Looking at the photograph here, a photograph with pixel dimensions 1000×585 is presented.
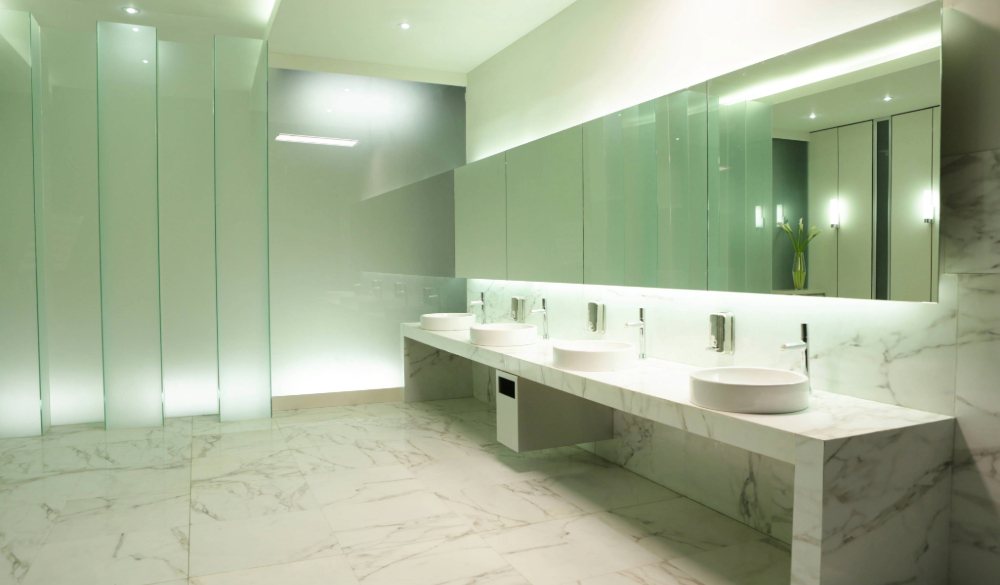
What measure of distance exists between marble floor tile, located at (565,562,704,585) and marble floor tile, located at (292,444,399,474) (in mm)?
1563

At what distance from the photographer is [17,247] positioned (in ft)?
13.4

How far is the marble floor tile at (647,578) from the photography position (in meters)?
2.21

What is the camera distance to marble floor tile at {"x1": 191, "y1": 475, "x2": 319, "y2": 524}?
2.84m

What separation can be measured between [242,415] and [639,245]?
9.66 feet

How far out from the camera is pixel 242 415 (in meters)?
4.45

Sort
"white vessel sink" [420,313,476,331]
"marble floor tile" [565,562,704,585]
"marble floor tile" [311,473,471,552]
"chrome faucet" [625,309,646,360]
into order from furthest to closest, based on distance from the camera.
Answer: "white vessel sink" [420,313,476,331]
"chrome faucet" [625,309,646,360]
"marble floor tile" [311,473,471,552]
"marble floor tile" [565,562,704,585]

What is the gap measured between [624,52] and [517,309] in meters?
1.72

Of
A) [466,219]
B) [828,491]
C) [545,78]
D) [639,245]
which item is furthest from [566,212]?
[828,491]

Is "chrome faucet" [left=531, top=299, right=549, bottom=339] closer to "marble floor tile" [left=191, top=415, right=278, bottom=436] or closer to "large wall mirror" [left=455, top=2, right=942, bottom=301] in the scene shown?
"large wall mirror" [left=455, top=2, right=942, bottom=301]

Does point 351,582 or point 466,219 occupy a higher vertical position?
point 466,219

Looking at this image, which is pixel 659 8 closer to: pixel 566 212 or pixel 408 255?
pixel 566 212

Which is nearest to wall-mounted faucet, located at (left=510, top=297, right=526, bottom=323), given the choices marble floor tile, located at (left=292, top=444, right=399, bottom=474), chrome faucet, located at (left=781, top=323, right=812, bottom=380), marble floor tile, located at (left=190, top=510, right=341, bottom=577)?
marble floor tile, located at (left=292, top=444, right=399, bottom=474)

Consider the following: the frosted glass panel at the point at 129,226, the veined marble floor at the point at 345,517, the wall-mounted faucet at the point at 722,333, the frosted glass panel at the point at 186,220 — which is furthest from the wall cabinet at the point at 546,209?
the frosted glass panel at the point at 129,226

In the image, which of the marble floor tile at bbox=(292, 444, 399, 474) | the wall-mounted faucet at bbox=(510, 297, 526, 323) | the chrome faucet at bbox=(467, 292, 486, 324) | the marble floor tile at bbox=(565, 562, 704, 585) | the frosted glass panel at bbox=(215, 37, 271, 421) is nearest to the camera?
the marble floor tile at bbox=(565, 562, 704, 585)
